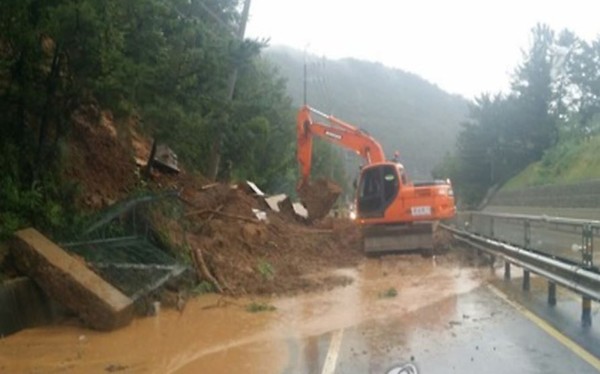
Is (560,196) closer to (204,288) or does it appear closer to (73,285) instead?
(204,288)

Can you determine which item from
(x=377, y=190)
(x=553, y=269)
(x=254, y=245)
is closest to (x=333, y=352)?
(x=553, y=269)

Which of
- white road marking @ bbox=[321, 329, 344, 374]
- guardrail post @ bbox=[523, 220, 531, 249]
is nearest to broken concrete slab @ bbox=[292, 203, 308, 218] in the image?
guardrail post @ bbox=[523, 220, 531, 249]

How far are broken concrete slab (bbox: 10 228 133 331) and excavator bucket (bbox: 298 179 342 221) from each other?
15348 mm

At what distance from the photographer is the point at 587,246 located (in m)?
10.6

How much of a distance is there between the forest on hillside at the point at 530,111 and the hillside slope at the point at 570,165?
9.83m

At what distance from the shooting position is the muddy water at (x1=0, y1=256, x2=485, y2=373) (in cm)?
891

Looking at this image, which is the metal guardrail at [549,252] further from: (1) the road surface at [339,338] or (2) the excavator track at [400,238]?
(2) the excavator track at [400,238]

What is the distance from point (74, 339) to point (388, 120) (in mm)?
112497

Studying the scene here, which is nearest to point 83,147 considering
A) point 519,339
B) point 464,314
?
point 464,314

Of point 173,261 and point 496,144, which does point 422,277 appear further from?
point 496,144

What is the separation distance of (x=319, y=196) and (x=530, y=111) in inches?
1691

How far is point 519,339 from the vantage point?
965cm

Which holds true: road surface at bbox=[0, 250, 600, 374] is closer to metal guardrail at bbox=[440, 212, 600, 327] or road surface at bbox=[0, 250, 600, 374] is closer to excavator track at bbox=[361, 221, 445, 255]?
metal guardrail at bbox=[440, 212, 600, 327]

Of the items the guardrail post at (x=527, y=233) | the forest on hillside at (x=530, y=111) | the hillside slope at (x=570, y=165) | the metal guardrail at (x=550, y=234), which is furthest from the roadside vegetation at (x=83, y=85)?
the forest on hillside at (x=530, y=111)
